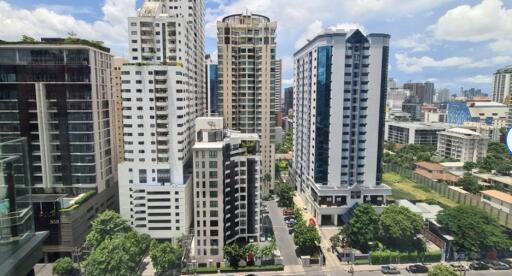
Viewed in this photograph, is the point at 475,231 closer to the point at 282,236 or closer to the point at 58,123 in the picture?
the point at 282,236

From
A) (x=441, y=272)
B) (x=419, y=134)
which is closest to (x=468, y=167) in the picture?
(x=419, y=134)

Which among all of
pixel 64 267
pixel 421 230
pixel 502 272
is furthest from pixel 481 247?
pixel 64 267

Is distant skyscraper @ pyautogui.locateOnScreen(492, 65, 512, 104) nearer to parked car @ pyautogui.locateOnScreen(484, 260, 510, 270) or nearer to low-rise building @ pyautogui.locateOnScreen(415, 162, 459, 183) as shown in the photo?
low-rise building @ pyautogui.locateOnScreen(415, 162, 459, 183)

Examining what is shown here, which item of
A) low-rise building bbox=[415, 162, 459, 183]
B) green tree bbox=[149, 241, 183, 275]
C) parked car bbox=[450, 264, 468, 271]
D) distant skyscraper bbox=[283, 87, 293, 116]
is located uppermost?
distant skyscraper bbox=[283, 87, 293, 116]

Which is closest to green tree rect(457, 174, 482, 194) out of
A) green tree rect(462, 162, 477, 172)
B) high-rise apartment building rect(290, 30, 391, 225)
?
green tree rect(462, 162, 477, 172)

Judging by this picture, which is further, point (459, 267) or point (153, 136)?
point (153, 136)

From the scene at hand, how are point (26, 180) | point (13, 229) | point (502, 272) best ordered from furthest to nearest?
1. point (502, 272)
2. point (26, 180)
3. point (13, 229)

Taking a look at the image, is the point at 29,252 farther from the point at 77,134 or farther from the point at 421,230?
the point at 421,230
